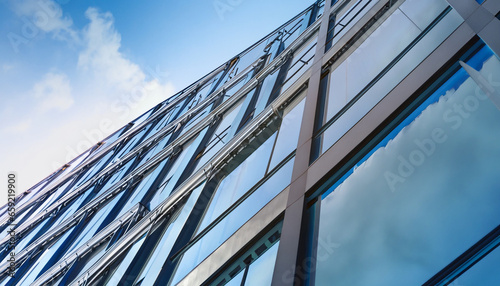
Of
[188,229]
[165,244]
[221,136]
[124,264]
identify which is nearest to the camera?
[188,229]

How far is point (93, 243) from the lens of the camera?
964 centimetres

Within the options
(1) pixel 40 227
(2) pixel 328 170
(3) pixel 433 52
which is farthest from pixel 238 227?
(1) pixel 40 227

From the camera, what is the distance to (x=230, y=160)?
282 inches

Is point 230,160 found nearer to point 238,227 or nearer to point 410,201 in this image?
point 238,227

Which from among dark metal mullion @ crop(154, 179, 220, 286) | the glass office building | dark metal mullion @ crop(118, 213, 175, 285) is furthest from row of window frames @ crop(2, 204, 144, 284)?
dark metal mullion @ crop(154, 179, 220, 286)

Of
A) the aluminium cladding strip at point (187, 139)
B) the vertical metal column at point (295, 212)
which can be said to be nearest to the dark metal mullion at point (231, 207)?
the vertical metal column at point (295, 212)

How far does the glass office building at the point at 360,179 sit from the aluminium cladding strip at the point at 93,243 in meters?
0.08

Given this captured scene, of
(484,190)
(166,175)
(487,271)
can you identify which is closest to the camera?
(487,271)

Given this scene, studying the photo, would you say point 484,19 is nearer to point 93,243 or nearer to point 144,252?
point 144,252

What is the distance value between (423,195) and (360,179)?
76 centimetres

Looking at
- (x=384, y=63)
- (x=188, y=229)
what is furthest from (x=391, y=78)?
(x=188, y=229)

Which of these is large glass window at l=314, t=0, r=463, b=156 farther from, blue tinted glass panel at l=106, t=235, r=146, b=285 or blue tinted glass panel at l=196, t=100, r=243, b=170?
blue tinted glass panel at l=106, t=235, r=146, b=285

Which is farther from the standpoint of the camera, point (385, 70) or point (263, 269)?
point (385, 70)

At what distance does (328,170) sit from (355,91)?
1.65 metres
